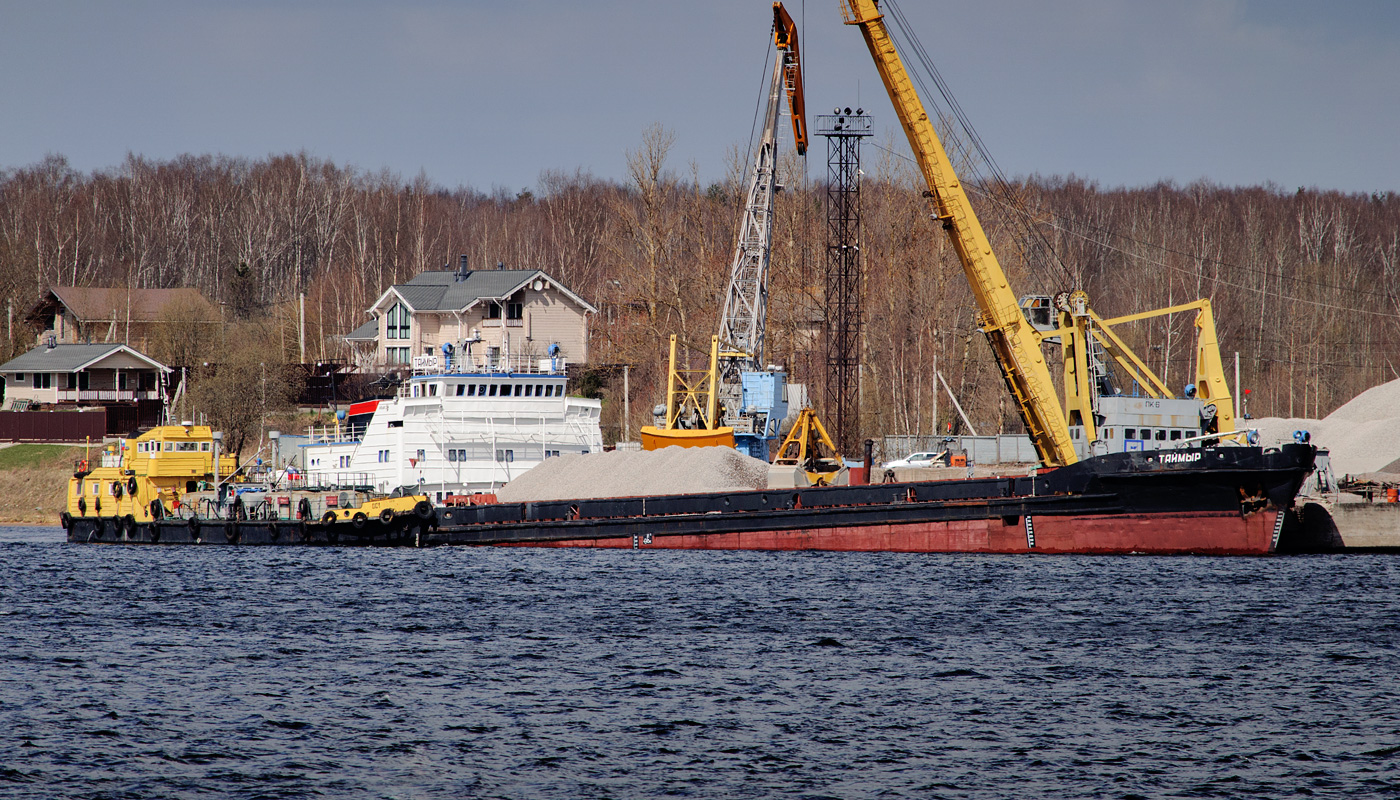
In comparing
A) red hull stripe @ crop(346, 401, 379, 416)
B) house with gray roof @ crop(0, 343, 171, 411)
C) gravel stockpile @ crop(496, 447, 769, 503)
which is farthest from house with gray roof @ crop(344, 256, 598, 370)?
gravel stockpile @ crop(496, 447, 769, 503)

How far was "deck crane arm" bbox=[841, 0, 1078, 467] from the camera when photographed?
1559 inches

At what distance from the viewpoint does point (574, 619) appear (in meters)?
24.1

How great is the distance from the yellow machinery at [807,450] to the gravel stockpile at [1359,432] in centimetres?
1346

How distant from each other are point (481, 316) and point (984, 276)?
37851mm

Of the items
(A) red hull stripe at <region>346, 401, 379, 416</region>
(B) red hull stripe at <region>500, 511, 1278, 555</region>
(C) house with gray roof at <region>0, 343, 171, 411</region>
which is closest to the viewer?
(B) red hull stripe at <region>500, 511, 1278, 555</region>

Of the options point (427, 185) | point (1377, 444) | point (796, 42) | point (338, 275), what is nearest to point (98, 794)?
point (1377, 444)

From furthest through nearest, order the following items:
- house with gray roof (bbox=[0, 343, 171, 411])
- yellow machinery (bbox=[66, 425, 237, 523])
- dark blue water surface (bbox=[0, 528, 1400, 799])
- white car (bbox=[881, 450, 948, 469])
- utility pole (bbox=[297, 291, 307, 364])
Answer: utility pole (bbox=[297, 291, 307, 364]) < house with gray roof (bbox=[0, 343, 171, 411]) < white car (bbox=[881, 450, 948, 469]) < yellow machinery (bbox=[66, 425, 237, 523]) < dark blue water surface (bbox=[0, 528, 1400, 799])

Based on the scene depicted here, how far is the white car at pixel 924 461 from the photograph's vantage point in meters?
48.0

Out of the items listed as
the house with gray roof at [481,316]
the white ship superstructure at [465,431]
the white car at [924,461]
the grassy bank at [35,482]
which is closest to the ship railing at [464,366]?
the white ship superstructure at [465,431]

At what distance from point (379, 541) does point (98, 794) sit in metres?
25.4

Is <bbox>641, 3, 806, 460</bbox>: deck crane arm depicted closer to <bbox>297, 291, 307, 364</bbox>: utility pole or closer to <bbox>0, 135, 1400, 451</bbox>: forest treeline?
<bbox>0, 135, 1400, 451</bbox>: forest treeline

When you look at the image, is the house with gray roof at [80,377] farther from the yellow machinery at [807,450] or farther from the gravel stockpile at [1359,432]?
the gravel stockpile at [1359,432]

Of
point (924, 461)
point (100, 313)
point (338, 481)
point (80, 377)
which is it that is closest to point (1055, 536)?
point (924, 461)

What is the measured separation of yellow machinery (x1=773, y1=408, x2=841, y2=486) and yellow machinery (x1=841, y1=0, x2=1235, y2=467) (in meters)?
6.57
